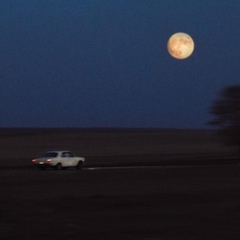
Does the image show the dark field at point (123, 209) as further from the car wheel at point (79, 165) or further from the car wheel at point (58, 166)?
the car wheel at point (79, 165)

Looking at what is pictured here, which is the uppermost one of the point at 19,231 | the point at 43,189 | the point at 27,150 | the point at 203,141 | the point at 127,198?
the point at 203,141

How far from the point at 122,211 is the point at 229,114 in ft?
138

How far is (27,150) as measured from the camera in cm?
8625

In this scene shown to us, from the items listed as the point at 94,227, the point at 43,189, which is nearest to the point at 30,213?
the point at 94,227

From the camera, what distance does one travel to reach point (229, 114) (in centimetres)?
5912

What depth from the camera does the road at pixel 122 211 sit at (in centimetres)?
1405

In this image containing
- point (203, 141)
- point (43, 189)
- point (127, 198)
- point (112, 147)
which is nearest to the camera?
point (127, 198)

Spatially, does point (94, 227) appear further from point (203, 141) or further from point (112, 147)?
point (203, 141)

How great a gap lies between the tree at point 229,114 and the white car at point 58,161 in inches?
520

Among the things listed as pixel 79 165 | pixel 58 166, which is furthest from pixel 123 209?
pixel 79 165

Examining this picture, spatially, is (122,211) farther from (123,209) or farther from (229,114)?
(229,114)

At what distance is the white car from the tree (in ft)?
43.3

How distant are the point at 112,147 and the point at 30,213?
7525 cm

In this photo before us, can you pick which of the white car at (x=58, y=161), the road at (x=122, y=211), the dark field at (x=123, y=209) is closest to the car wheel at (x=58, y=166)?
the white car at (x=58, y=161)
